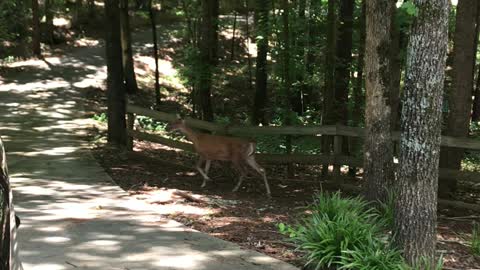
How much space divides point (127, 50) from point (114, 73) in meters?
9.28

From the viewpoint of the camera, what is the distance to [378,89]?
22.2 ft

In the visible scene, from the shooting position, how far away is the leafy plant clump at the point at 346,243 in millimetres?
5016

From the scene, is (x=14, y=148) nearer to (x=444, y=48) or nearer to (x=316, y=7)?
(x=316, y=7)

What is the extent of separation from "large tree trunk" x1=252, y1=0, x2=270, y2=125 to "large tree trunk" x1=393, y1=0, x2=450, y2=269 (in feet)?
35.5

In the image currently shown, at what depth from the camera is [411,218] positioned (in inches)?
204

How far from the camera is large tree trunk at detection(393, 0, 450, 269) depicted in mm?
4969

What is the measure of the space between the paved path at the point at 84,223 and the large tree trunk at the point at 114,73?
38.5 inches

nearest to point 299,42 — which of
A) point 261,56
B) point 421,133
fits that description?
point 261,56

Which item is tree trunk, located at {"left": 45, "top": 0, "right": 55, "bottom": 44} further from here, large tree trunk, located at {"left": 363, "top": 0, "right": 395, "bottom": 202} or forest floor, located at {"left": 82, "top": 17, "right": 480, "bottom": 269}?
large tree trunk, located at {"left": 363, "top": 0, "right": 395, "bottom": 202}

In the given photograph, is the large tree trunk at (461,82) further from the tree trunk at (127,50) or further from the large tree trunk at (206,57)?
the tree trunk at (127,50)

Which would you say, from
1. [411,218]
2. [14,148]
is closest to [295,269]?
[411,218]

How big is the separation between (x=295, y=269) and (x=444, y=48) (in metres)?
2.45

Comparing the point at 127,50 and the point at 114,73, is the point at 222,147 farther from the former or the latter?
the point at 127,50

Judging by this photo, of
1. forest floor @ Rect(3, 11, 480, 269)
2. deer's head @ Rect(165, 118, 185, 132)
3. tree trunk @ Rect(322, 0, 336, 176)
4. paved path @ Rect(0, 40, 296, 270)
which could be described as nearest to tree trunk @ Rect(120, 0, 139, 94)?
forest floor @ Rect(3, 11, 480, 269)
